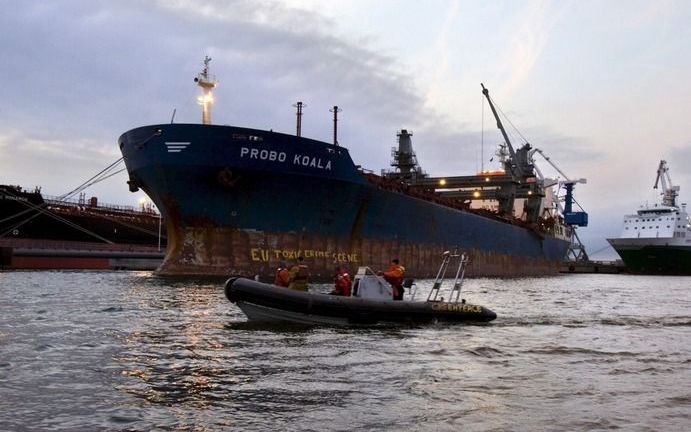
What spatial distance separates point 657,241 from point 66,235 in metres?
75.3

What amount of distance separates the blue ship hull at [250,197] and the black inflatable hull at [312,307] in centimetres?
1471

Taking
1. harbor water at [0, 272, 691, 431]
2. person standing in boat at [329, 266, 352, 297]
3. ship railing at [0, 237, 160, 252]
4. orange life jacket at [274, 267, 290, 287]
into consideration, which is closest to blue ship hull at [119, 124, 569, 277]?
harbor water at [0, 272, 691, 431]

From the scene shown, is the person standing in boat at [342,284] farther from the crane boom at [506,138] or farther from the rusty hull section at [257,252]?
the crane boom at [506,138]

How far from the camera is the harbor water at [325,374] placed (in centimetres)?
706

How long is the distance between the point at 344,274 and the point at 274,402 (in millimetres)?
8029

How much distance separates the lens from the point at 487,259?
49.6 m

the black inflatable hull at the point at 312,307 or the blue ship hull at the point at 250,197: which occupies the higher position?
the blue ship hull at the point at 250,197

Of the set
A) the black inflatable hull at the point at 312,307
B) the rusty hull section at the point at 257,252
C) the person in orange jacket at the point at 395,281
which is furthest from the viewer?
the rusty hull section at the point at 257,252

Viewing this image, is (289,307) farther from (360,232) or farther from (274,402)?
(360,232)

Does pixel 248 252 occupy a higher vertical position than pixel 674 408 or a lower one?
higher

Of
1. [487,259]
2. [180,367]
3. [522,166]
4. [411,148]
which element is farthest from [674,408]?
[522,166]

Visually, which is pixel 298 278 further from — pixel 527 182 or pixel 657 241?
pixel 657 241

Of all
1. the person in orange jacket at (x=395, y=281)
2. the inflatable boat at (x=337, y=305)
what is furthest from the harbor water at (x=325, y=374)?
the person in orange jacket at (x=395, y=281)

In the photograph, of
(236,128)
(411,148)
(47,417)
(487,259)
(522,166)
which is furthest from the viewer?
(522,166)
